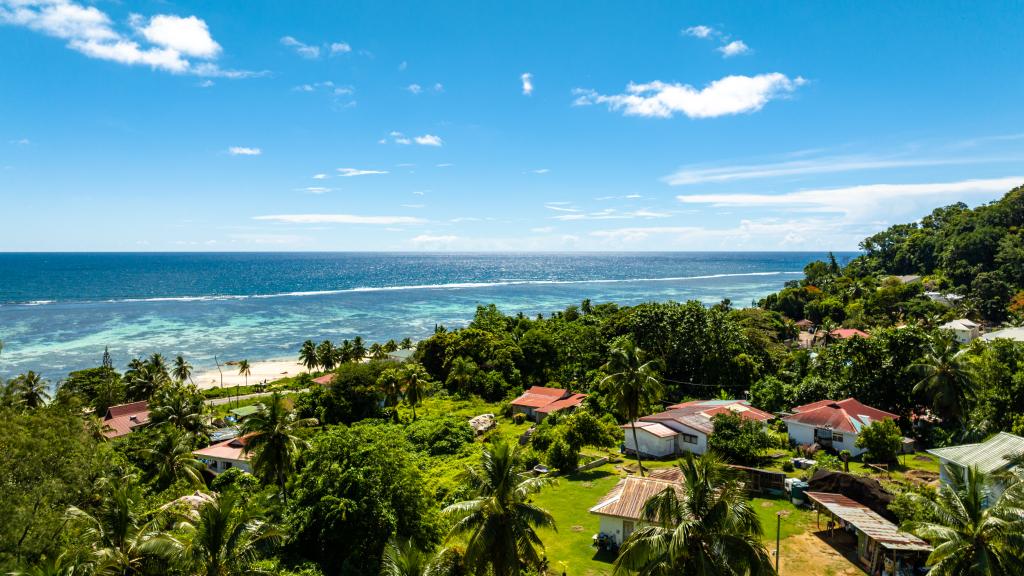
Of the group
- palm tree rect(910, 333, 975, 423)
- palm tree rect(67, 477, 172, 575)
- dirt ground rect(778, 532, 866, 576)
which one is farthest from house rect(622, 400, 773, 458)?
palm tree rect(67, 477, 172, 575)

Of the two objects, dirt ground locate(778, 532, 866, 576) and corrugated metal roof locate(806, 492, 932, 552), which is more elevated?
corrugated metal roof locate(806, 492, 932, 552)

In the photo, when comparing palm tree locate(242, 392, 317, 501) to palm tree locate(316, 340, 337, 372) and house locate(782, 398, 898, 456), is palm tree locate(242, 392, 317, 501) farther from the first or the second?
palm tree locate(316, 340, 337, 372)

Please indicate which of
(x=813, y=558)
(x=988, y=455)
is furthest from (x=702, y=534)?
(x=988, y=455)

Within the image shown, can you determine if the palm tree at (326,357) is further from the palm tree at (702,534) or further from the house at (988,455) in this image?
the house at (988,455)

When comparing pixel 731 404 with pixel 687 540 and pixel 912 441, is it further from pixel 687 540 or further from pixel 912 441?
pixel 687 540

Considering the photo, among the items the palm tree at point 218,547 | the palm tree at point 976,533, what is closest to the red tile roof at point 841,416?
the palm tree at point 976,533

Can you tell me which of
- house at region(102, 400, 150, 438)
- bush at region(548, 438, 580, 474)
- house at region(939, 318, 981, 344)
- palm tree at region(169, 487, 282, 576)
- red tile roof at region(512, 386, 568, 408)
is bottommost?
house at region(102, 400, 150, 438)
